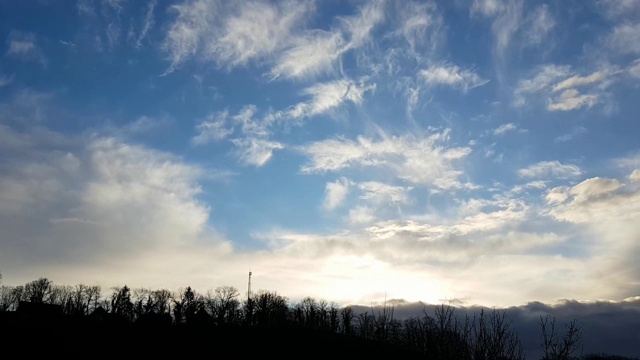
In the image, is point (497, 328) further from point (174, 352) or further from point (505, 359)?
point (174, 352)

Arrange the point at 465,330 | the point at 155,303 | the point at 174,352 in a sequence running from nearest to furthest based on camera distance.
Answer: the point at 465,330 → the point at 174,352 → the point at 155,303

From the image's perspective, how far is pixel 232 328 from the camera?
61.4 m

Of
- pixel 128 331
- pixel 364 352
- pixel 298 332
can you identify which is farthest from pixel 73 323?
pixel 364 352

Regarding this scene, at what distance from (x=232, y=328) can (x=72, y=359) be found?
69.9 feet

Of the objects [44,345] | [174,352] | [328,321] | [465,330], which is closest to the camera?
[465,330]

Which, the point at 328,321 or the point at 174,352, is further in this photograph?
the point at 328,321

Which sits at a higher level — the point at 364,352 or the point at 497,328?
the point at 497,328

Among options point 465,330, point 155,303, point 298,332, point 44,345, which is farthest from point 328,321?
point 465,330

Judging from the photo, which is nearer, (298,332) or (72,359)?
(72,359)

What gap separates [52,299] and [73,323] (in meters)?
98.6

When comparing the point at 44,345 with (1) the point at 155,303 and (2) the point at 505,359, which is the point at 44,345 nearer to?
(2) the point at 505,359

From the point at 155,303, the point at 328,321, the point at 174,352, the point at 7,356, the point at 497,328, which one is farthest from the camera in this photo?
the point at 155,303

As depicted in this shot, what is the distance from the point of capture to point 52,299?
13975 centimetres

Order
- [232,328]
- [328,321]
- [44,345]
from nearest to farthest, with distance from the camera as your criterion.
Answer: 1. [44,345]
2. [232,328]
3. [328,321]
